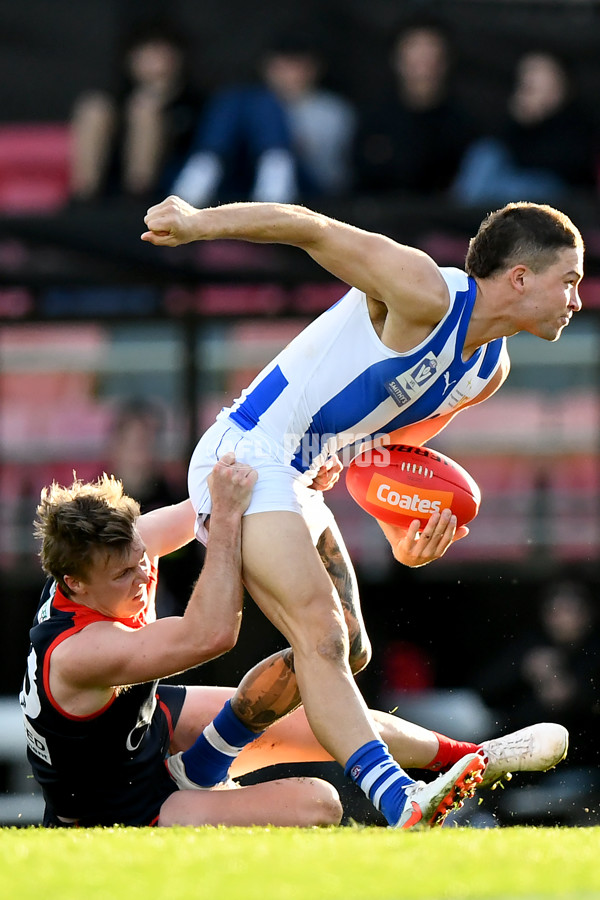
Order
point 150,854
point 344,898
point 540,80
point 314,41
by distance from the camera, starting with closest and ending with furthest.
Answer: point 344,898
point 150,854
point 540,80
point 314,41

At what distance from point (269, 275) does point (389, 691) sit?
263cm

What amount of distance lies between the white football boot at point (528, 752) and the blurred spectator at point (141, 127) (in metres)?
5.25

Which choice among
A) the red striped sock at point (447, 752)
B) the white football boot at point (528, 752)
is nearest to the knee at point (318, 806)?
the red striped sock at point (447, 752)

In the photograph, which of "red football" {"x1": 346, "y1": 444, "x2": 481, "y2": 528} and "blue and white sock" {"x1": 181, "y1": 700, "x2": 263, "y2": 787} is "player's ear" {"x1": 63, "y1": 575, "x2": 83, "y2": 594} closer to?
"blue and white sock" {"x1": 181, "y1": 700, "x2": 263, "y2": 787}

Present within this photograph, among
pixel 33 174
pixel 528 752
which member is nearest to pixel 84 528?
pixel 528 752

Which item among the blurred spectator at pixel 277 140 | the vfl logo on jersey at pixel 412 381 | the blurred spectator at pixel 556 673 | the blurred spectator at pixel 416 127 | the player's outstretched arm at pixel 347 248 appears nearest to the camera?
the player's outstretched arm at pixel 347 248

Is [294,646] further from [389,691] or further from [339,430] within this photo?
[389,691]

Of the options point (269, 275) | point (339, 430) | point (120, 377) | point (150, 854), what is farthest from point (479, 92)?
point (150, 854)

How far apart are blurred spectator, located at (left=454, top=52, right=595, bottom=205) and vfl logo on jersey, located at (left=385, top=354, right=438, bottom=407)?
4.48 metres

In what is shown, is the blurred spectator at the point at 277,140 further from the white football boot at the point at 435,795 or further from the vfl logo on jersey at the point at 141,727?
the white football boot at the point at 435,795

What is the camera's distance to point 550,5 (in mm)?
10070

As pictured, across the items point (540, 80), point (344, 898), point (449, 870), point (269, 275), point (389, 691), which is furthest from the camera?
point (540, 80)

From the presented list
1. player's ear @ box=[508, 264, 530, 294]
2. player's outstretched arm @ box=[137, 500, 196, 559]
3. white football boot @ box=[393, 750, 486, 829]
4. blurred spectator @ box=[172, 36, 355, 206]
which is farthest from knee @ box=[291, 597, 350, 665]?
blurred spectator @ box=[172, 36, 355, 206]

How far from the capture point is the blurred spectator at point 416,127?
8938mm
